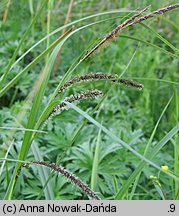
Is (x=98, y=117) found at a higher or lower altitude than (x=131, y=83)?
Answer: lower

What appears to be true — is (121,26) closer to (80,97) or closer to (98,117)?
(80,97)

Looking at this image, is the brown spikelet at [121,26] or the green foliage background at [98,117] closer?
the brown spikelet at [121,26]

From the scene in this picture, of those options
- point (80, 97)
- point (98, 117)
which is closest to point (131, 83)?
point (80, 97)

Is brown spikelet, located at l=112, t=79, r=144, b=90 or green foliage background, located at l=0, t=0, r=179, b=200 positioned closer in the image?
brown spikelet, located at l=112, t=79, r=144, b=90

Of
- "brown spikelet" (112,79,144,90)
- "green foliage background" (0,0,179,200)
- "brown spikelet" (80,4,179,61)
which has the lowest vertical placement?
"green foliage background" (0,0,179,200)

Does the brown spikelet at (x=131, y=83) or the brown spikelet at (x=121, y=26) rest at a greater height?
the brown spikelet at (x=121, y=26)

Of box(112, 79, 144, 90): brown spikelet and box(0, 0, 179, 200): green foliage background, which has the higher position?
box(112, 79, 144, 90): brown spikelet

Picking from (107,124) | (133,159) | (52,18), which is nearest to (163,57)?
(52,18)

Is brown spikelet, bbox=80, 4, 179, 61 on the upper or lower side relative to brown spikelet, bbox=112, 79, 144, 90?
upper
